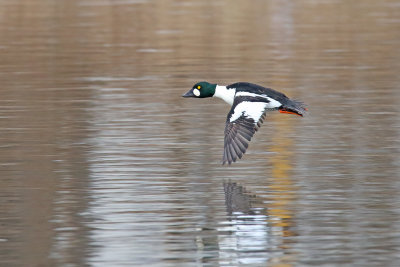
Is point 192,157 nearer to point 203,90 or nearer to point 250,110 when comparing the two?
point 250,110

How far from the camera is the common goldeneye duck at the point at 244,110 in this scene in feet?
39.4

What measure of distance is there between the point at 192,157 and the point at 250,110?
3.19 ft

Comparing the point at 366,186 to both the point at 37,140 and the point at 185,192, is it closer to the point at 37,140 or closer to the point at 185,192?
the point at 185,192

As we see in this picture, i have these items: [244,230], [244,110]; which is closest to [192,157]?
[244,110]

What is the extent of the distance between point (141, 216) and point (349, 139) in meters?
4.62

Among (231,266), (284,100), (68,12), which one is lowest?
(231,266)

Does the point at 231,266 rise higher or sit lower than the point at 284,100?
lower

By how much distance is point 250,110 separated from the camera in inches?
496

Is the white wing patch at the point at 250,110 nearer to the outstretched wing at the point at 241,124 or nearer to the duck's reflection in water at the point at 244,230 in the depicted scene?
the outstretched wing at the point at 241,124

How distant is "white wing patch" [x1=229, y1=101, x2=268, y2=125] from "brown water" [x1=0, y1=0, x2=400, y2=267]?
574 millimetres

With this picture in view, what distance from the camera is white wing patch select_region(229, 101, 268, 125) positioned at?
40.8ft

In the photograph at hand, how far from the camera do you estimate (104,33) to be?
3061 cm

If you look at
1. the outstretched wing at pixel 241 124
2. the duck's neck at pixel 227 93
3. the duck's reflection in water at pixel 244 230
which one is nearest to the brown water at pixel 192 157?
the duck's reflection in water at pixel 244 230

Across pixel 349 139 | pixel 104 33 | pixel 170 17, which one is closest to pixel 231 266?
pixel 349 139
